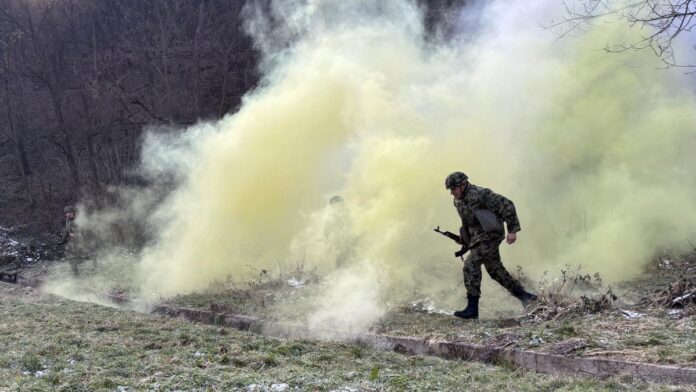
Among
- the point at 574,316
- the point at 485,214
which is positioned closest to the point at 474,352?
the point at 574,316

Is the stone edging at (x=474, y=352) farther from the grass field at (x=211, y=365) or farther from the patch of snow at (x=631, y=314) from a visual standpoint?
the patch of snow at (x=631, y=314)

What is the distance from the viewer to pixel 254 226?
1205 cm

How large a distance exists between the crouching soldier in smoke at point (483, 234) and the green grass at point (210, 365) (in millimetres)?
1971

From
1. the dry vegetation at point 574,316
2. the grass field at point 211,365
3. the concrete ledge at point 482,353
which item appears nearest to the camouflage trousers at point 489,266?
the dry vegetation at point 574,316

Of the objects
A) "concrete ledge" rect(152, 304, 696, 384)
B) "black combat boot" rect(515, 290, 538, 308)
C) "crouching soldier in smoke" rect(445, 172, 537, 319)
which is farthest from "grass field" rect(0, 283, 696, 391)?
"black combat boot" rect(515, 290, 538, 308)

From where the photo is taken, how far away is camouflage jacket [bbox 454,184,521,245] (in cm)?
738

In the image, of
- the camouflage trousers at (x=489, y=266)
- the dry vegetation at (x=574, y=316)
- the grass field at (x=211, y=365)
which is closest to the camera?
the grass field at (x=211, y=365)

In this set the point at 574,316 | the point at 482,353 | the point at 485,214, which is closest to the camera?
the point at 482,353

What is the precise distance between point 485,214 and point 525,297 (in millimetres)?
1162

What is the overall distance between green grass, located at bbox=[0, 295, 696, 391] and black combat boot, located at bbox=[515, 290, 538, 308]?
7.44 ft

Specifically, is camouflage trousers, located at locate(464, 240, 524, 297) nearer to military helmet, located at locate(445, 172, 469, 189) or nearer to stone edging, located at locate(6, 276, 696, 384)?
military helmet, located at locate(445, 172, 469, 189)

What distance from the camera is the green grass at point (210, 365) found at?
14.3 ft

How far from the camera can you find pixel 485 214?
7426 millimetres

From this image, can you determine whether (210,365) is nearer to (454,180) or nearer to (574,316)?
(454,180)
